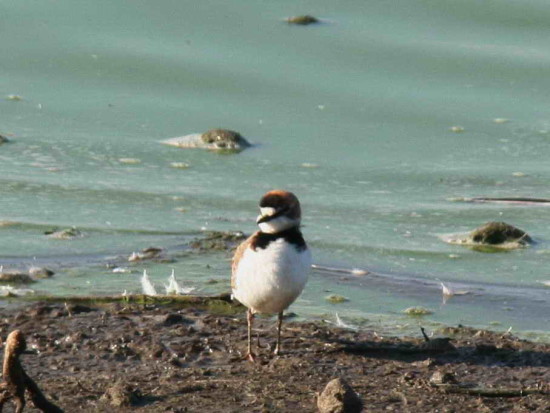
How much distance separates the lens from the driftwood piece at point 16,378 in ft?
12.8

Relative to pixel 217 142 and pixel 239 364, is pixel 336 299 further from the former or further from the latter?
pixel 217 142

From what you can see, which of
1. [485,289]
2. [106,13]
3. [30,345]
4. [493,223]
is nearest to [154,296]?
[30,345]

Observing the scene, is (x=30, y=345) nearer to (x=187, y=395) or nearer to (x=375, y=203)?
(x=187, y=395)

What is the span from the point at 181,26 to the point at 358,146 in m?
2.84

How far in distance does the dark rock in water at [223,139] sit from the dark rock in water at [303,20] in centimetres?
279

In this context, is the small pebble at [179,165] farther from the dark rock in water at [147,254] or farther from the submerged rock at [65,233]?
the dark rock in water at [147,254]

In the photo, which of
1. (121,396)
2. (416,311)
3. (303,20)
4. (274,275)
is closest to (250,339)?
(274,275)

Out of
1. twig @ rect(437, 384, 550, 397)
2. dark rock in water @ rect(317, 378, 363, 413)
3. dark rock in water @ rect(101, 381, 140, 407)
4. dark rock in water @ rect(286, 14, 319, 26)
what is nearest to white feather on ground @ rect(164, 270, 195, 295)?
dark rock in water @ rect(101, 381, 140, 407)

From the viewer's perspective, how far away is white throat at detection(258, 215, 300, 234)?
5.68 m

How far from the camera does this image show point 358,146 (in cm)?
991

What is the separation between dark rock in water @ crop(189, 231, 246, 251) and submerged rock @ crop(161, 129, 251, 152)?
2.06m

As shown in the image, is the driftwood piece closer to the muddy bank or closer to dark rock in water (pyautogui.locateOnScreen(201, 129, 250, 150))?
the muddy bank

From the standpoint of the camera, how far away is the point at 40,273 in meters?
6.84

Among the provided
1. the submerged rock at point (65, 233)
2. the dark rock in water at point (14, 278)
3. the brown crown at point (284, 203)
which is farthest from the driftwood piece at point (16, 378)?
the submerged rock at point (65, 233)
